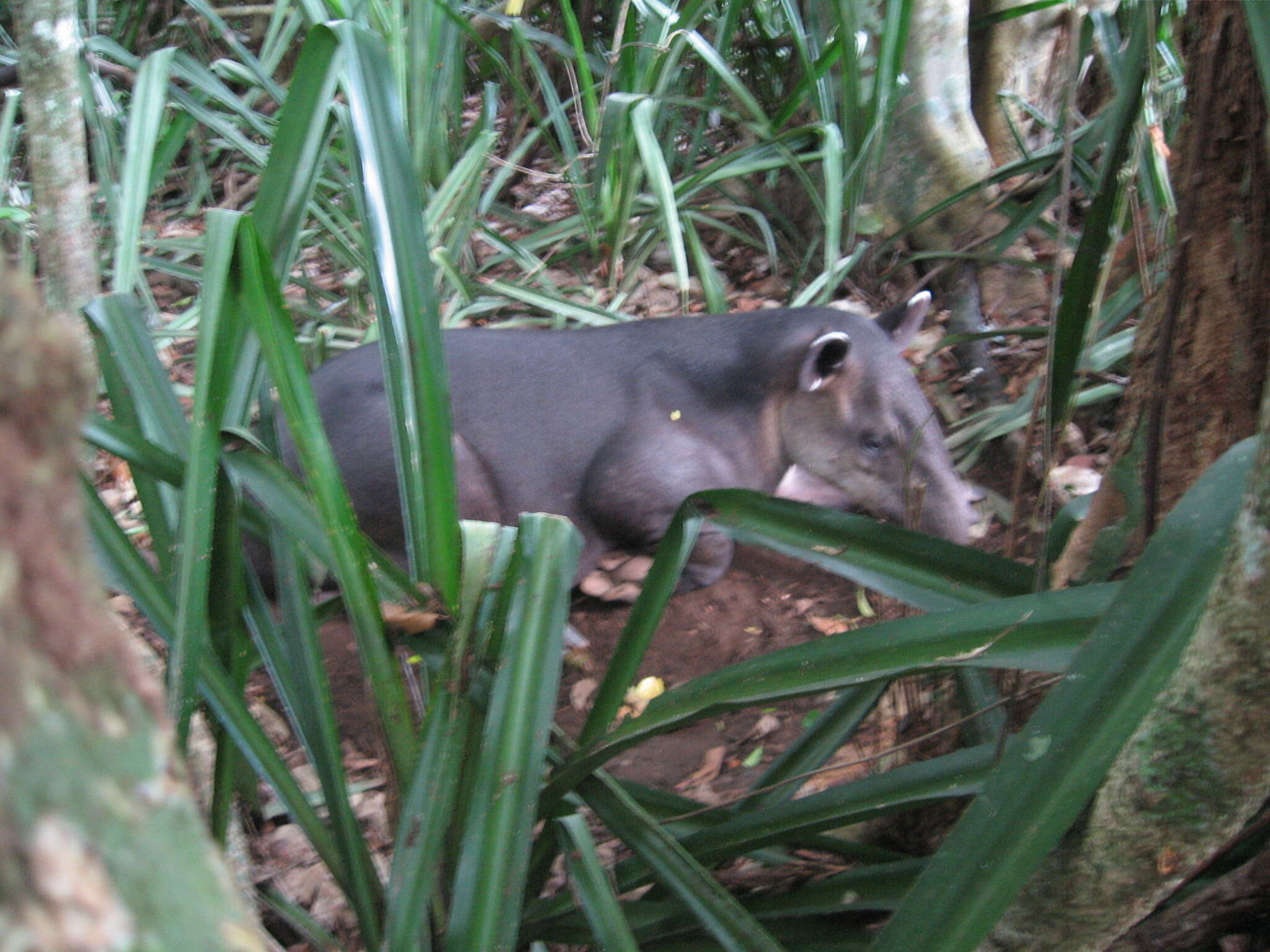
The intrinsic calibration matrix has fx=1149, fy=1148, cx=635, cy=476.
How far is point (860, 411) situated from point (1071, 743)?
258cm

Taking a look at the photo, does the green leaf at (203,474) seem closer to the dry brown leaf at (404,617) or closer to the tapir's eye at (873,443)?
the dry brown leaf at (404,617)

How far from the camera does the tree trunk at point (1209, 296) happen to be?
4.04 ft

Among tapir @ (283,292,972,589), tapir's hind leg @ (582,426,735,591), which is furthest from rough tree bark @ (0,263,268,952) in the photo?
tapir's hind leg @ (582,426,735,591)

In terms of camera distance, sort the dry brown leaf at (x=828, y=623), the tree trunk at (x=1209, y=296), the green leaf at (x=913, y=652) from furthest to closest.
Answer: the dry brown leaf at (x=828, y=623) → the tree trunk at (x=1209, y=296) → the green leaf at (x=913, y=652)

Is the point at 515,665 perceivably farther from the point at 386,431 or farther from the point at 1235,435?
the point at 386,431

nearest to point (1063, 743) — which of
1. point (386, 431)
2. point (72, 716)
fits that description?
point (72, 716)

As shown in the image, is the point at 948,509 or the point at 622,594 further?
the point at 622,594

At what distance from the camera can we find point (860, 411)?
11.5 ft

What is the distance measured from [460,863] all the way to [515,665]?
0.22 m

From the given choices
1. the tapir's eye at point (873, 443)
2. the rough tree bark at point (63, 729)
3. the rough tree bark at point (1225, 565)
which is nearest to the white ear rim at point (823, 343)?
the tapir's eye at point (873, 443)

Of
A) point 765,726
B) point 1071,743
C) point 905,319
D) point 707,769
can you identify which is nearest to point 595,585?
point 765,726

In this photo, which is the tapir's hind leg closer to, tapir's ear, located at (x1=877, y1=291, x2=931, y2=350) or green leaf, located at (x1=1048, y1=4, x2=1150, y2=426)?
tapir's ear, located at (x1=877, y1=291, x2=931, y2=350)

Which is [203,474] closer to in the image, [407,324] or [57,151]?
[407,324]

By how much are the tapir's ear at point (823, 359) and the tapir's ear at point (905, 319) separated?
0.28m
